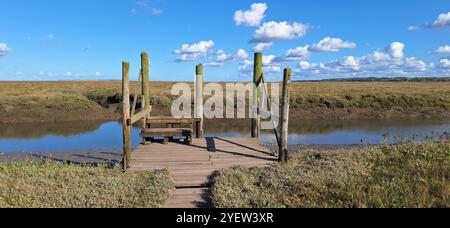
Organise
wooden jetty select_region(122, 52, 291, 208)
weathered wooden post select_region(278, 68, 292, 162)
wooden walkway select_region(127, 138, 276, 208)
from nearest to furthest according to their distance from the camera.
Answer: wooden walkway select_region(127, 138, 276, 208), wooden jetty select_region(122, 52, 291, 208), weathered wooden post select_region(278, 68, 292, 162)

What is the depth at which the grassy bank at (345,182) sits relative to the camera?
5.99 metres

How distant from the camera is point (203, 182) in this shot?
7.29m

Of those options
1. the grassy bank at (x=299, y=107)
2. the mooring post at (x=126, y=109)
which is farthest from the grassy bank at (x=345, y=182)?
the grassy bank at (x=299, y=107)

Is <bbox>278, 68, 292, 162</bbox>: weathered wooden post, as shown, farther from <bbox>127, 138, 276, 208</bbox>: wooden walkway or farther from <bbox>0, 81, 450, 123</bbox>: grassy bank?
<bbox>0, 81, 450, 123</bbox>: grassy bank

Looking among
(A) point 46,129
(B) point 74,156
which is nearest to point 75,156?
(B) point 74,156

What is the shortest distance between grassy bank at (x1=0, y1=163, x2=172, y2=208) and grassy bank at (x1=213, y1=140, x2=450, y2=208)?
1.29m

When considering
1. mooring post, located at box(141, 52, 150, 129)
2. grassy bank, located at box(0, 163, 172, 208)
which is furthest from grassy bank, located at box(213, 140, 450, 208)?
mooring post, located at box(141, 52, 150, 129)

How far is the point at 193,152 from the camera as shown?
976 centimetres

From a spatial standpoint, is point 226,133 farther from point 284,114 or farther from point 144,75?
point 284,114

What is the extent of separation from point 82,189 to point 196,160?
3072 millimetres

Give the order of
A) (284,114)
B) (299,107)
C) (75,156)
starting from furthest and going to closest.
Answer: (299,107), (75,156), (284,114)

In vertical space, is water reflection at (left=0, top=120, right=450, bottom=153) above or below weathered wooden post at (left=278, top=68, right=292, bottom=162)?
below

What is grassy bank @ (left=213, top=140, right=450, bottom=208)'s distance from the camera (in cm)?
599
